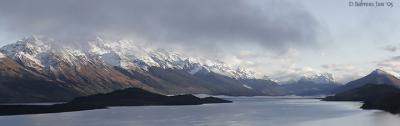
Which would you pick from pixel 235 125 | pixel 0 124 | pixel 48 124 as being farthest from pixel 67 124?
pixel 235 125

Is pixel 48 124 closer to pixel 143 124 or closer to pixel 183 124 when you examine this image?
pixel 143 124

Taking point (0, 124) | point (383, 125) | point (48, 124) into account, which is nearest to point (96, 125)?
point (48, 124)

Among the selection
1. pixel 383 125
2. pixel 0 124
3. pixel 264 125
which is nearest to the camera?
pixel 383 125

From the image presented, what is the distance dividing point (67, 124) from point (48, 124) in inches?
208

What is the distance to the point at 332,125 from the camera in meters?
141

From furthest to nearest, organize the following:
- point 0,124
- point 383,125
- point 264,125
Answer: point 0,124, point 264,125, point 383,125

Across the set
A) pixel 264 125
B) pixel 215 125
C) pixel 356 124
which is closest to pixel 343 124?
pixel 356 124

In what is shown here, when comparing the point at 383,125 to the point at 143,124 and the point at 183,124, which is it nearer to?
the point at 183,124

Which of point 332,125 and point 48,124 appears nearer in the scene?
point 332,125

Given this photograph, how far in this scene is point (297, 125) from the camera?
5763 inches

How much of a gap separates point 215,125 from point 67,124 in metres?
38.7

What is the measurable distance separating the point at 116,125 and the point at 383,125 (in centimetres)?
6481

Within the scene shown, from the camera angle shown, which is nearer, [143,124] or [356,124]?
[356,124]

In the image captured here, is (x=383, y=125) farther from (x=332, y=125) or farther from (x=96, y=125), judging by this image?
(x=96, y=125)
